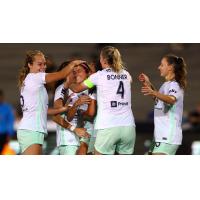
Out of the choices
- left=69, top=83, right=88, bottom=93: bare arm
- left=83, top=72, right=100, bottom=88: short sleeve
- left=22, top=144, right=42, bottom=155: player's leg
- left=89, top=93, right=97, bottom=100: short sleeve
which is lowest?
left=22, top=144, right=42, bottom=155: player's leg

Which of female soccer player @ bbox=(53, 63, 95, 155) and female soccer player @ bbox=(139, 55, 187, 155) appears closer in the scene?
female soccer player @ bbox=(139, 55, 187, 155)

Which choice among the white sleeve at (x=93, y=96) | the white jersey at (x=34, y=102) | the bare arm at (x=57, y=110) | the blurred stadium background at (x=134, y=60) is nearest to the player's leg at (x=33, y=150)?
the white jersey at (x=34, y=102)

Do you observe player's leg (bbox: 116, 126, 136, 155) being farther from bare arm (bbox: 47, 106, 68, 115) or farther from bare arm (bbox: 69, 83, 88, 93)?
bare arm (bbox: 47, 106, 68, 115)

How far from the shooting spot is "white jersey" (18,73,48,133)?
1175 centimetres

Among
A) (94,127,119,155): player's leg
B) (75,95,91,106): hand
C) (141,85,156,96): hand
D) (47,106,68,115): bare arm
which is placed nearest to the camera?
(141,85,156,96): hand

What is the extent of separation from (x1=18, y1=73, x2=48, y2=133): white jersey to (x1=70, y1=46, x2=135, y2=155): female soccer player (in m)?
0.60

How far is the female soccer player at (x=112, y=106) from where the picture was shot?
11.4 m

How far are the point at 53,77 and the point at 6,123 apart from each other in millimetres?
4917

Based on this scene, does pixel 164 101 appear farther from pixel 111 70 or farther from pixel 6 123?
pixel 6 123

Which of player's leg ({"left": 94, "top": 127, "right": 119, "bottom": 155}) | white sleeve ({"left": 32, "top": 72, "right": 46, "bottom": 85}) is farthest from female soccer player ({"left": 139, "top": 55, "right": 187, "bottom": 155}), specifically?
white sleeve ({"left": 32, "top": 72, "right": 46, "bottom": 85})

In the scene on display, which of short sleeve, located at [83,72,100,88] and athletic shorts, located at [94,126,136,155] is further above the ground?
short sleeve, located at [83,72,100,88]

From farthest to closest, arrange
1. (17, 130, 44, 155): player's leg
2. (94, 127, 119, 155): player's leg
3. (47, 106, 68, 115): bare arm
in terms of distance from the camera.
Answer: (47, 106, 68, 115): bare arm
(17, 130, 44, 155): player's leg
(94, 127, 119, 155): player's leg

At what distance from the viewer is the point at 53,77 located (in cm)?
1162

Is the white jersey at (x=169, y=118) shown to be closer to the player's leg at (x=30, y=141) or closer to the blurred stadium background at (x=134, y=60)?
the player's leg at (x=30, y=141)
